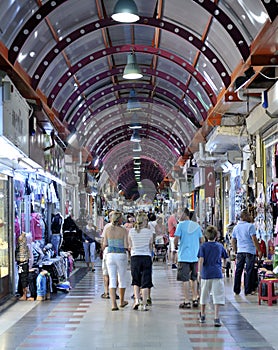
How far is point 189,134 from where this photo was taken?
2273 cm

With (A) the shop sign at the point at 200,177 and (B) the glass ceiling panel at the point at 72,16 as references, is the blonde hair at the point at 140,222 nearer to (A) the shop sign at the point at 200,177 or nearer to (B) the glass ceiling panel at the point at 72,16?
(B) the glass ceiling panel at the point at 72,16

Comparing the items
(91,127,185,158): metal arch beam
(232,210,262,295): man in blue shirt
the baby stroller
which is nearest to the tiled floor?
(232,210,262,295): man in blue shirt

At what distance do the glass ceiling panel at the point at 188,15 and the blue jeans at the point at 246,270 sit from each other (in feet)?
14.0

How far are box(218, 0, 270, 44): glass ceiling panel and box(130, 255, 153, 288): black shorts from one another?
150 inches

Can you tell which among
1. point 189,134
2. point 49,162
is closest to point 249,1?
point 49,162

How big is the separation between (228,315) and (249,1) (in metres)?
4.48

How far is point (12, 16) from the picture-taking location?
9719mm

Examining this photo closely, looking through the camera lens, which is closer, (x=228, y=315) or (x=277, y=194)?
(x=228, y=315)

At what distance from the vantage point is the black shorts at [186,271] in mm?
9445

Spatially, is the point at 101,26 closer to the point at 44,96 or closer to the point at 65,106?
the point at 44,96

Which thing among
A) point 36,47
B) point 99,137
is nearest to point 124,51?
point 36,47

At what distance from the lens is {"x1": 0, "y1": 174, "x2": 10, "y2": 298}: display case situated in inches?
408

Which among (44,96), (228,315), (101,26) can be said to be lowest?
(228,315)

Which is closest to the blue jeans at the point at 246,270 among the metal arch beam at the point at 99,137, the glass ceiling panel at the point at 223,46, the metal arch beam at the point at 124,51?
the glass ceiling panel at the point at 223,46
